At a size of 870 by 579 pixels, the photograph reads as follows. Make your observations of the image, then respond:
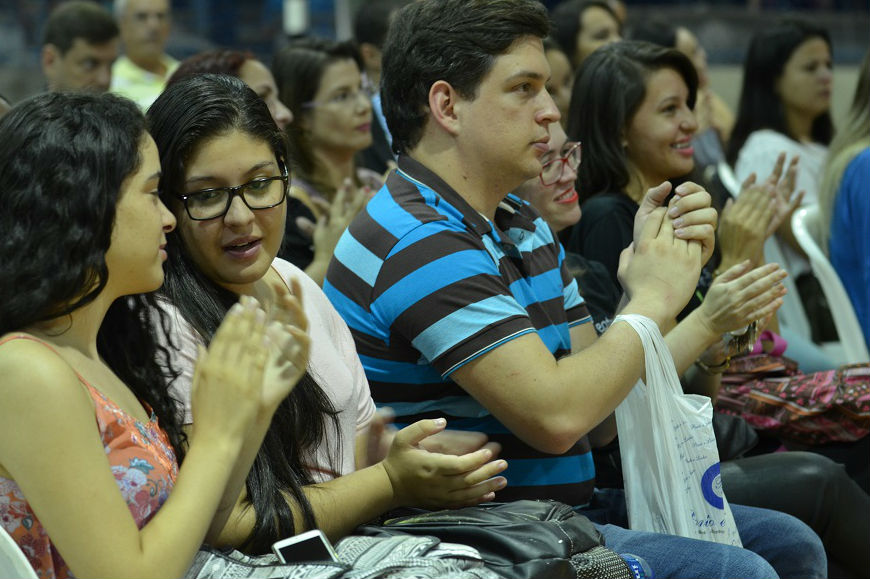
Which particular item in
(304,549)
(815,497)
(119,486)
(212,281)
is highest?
(212,281)

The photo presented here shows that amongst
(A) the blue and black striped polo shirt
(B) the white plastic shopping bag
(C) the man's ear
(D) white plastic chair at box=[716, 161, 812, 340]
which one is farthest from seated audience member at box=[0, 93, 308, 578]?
(D) white plastic chair at box=[716, 161, 812, 340]

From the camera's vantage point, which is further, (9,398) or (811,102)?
(811,102)

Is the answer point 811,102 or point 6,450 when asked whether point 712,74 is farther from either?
point 6,450

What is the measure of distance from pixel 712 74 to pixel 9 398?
7851 mm

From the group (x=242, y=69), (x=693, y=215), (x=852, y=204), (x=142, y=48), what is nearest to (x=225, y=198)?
(x=693, y=215)

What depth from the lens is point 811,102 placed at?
4.71 metres

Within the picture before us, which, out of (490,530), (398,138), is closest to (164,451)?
(490,530)

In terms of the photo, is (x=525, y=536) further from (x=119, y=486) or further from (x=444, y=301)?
(x=119, y=486)

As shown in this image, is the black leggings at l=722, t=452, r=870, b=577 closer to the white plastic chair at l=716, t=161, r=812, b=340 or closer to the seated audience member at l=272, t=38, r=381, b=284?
the white plastic chair at l=716, t=161, r=812, b=340

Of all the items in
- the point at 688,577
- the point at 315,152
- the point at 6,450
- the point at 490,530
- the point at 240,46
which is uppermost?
the point at 240,46

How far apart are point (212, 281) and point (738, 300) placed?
3.69 ft

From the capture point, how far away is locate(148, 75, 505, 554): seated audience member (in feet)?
5.97

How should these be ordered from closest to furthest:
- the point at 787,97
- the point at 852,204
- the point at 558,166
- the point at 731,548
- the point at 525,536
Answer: the point at 525,536, the point at 731,548, the point at 558,166, the point at 852,204, the point at 787,97

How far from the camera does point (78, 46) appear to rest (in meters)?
5.38
